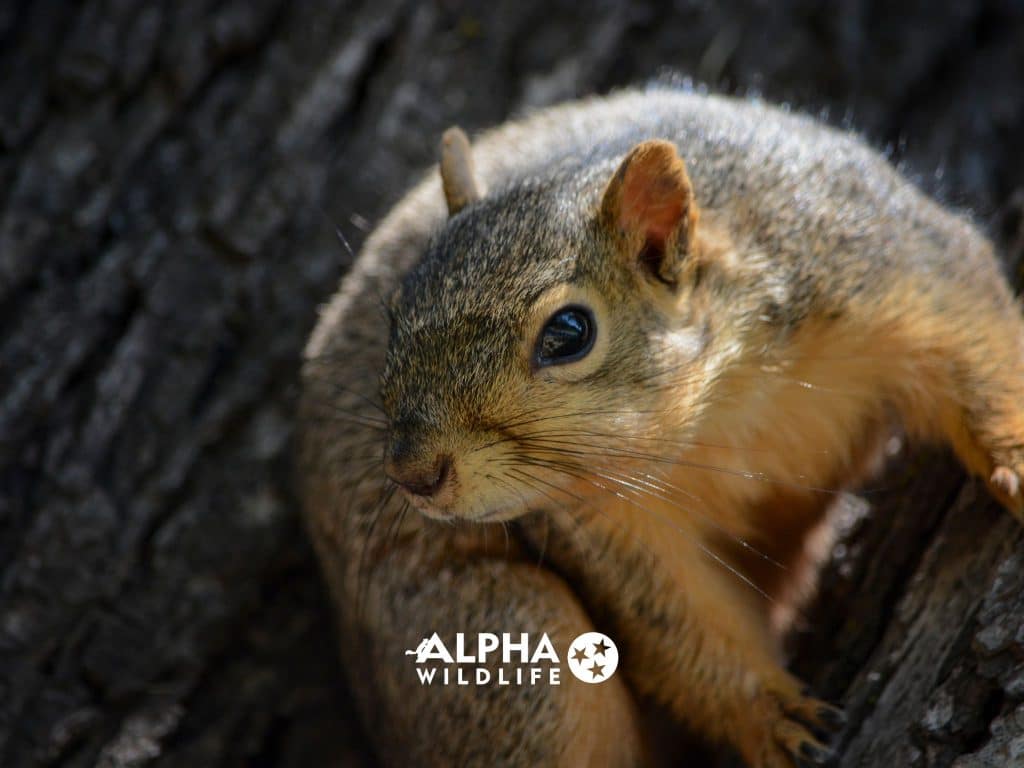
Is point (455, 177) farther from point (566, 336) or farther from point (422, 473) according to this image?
point (422, 473)

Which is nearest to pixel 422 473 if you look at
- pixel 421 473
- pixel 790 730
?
pixel 421 473

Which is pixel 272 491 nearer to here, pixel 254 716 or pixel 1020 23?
pixel 254 716

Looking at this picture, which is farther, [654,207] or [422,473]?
[654,207]

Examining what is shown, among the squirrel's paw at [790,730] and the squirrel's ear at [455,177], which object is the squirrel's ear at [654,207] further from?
the squirrel's paw at [790,730]

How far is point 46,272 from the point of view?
360 centimetres

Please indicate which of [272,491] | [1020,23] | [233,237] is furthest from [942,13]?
[272,491]

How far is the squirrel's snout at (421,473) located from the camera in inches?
91.2

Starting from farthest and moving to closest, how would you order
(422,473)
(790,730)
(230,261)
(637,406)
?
(230,261) → (790,730) → (637,406) → (422,473)

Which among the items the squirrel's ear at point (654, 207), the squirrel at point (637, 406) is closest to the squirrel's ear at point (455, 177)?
the squirrel at point (637, 406)

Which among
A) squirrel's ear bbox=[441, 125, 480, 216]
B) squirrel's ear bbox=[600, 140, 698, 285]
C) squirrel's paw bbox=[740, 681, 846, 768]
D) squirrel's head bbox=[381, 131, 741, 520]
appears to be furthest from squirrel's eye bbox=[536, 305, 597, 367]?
squirrel's paw bbox=[740, 681, 846, 768]

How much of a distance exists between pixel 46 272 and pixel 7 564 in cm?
88

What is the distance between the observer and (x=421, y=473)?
2.32 meters

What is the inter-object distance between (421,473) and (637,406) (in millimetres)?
468

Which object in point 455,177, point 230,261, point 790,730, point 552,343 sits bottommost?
point 790,730
